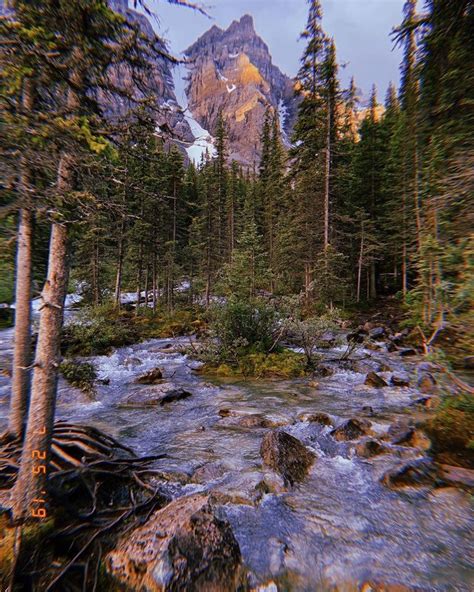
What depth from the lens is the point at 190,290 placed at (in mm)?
34188

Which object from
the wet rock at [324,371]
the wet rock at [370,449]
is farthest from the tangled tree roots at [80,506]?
the wet rock at [324,371]

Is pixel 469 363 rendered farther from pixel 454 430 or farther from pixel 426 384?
pixel 454 430

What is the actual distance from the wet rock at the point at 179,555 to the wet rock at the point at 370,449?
12.4 ft

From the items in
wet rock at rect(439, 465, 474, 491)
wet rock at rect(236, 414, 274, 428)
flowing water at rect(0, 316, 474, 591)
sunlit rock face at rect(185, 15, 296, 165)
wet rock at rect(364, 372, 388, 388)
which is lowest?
flowing water at rect(0, 316, 474, 591)

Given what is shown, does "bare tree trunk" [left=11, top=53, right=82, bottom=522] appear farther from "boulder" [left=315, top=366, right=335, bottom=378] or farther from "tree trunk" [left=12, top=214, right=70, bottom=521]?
"boulder" [left=315, top=366, right=335, bottom=378]

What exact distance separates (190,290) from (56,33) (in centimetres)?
3111

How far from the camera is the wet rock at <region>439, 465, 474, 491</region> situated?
519 centimetres

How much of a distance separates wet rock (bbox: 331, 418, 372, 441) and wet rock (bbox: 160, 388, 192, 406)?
512 cm

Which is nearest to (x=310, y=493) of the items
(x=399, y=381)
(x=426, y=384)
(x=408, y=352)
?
(x=399, y=381)

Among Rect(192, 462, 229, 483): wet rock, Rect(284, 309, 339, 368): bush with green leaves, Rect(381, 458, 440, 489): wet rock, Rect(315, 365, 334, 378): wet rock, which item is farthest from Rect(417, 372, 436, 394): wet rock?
Rect(192, 462, 229, 483): wet rock

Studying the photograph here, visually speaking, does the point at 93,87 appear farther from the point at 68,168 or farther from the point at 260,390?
the point at 260,390

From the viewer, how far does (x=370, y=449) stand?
21.5 ft

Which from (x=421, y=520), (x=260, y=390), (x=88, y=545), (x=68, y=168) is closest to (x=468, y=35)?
(x=68, y=168)

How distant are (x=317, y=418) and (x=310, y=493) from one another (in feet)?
9.63
